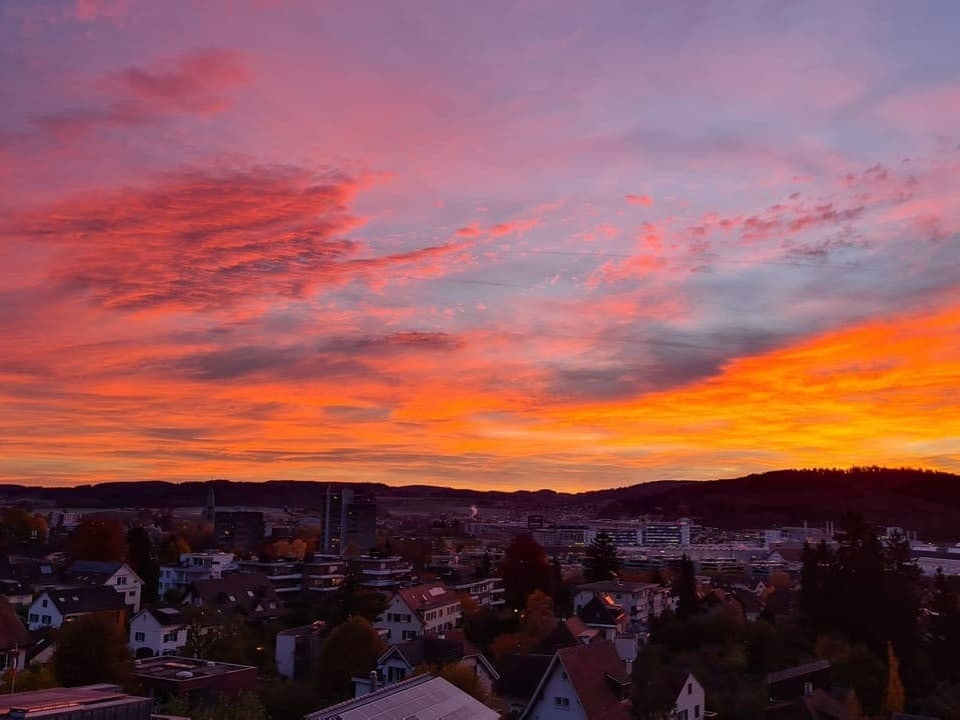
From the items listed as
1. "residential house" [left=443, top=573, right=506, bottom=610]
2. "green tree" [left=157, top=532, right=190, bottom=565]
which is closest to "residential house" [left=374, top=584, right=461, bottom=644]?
"residential house" [left=443, top=573, right=506, bottom=610]

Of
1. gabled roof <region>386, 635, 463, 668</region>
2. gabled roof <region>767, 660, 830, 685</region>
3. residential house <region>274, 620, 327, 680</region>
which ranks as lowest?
residential house <region>274, 620, 327, 680</region>

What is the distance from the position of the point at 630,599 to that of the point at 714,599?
946 cm

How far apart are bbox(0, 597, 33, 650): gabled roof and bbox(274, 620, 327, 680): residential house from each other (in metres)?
13.6

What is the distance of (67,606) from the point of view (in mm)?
59406

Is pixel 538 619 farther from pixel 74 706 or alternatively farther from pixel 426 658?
pixel 74 706

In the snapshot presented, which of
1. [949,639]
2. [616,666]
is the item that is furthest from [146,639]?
[949,639]

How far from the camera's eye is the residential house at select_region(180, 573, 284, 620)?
6744cm

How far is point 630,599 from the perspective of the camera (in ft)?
242

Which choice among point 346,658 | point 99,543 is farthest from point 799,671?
point 99,543

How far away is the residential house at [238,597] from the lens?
221 feet

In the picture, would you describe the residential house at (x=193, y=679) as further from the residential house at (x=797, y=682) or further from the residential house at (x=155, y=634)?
the residential house at (x=797, y=682)

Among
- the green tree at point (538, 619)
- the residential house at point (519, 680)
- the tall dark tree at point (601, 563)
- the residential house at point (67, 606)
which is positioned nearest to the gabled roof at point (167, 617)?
the residential house at point (67, 606)

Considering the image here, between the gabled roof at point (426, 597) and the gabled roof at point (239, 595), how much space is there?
12966mm

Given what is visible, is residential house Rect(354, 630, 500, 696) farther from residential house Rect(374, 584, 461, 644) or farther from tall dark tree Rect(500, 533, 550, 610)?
tall dark tree Rect(500, 533, 550, 610)
